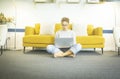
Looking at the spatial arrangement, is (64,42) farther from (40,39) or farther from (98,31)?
(98,31)

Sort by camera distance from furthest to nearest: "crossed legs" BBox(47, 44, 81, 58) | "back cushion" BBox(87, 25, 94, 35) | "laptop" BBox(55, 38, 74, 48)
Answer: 1. "back cushion" BBox(87, 25, 94, 35)
2. "laptop" BBox(55, 38, 74, 48)
3. "crossed legs" BBox(47, 44, 81, 58)

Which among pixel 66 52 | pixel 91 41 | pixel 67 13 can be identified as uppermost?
pixel 67 13

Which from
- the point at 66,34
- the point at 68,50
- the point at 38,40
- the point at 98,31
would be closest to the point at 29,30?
the point at 38,40

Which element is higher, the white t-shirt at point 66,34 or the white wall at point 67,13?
the white wall at point 67,13

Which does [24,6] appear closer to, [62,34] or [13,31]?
[13,31]

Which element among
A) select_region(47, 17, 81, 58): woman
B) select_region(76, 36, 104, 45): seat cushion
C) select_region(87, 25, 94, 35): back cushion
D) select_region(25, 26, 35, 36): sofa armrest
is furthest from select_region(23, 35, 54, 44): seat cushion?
select_region(87, 25, 94, 35): back cushion

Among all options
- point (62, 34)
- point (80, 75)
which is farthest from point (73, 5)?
point (80, 75)

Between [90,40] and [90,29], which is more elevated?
[90,29]

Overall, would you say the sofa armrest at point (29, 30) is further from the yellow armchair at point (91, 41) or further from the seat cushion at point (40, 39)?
the yellow armchair at point (91, 41)

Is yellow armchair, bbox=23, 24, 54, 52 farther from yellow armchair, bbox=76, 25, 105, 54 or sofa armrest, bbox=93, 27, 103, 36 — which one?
sofa armrest, bbox=93, 27, 103, 36

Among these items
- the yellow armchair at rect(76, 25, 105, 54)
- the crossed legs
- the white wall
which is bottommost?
the crossed legs

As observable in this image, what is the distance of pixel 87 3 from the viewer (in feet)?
25.1

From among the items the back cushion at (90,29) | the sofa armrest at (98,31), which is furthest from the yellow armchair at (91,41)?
the back cushion at (90,29)

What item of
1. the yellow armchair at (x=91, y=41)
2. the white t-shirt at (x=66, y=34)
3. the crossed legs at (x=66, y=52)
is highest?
the white t-shirt at (x=66, y=34)
